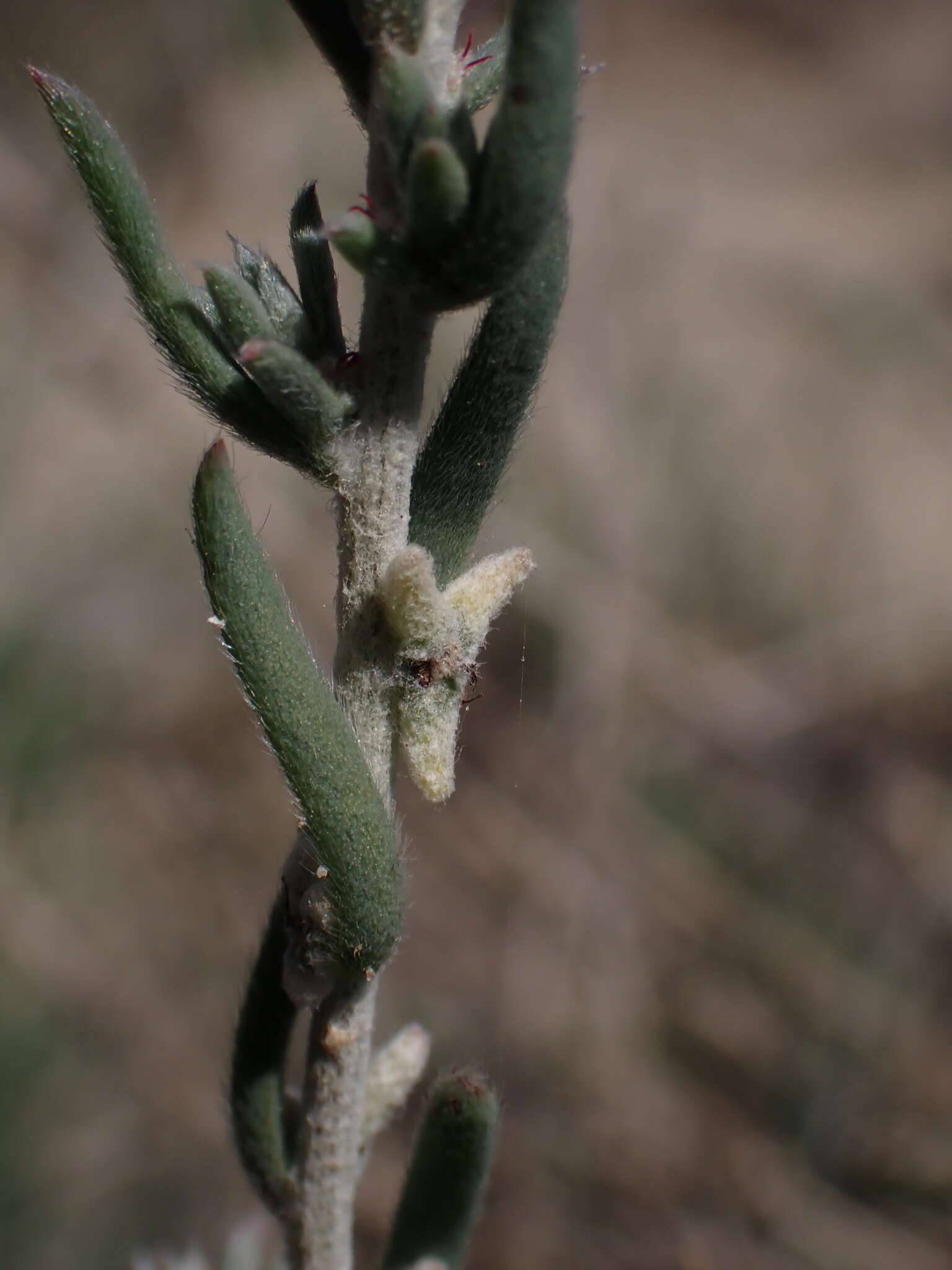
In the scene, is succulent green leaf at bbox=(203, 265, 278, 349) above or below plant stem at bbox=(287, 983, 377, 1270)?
above

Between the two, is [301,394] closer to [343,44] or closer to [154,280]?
[154,280]

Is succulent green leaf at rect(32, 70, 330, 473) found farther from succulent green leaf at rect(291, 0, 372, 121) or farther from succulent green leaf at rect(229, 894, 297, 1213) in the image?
succulent green leaf at rect(229, 894, 297, 1213)

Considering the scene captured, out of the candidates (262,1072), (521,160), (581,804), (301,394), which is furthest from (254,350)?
(581,804)

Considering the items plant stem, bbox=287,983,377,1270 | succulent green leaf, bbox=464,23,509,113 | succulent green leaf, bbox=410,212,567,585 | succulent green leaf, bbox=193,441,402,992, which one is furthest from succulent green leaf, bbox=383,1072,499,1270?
succulent green leaf, bbox=464,23,509,113

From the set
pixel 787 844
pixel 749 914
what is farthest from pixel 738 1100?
pixel 787 844

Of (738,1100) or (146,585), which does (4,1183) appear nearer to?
(738,1100)

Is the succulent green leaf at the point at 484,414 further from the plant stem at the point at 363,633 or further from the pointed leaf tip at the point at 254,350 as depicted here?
the pointed leaf tip at the point at 254,350

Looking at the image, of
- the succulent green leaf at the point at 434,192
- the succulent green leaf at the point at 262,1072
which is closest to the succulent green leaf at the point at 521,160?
the succulent green leaf at the point at 434,192
